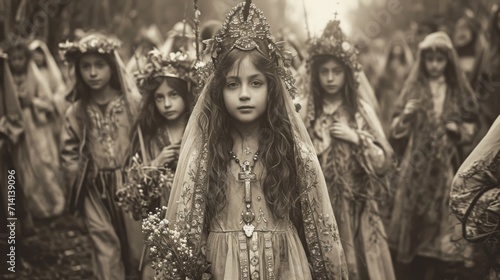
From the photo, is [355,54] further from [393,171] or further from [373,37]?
[373,37]

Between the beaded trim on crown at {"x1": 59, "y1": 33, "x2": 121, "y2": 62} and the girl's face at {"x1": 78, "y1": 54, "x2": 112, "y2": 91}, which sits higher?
the beaded trim on crown at {"x1": 59, "y1": 33, "x2": 121, "y2": 62}

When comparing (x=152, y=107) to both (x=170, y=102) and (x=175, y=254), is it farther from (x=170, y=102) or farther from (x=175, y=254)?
(x=175, y=254)

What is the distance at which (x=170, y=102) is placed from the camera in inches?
279

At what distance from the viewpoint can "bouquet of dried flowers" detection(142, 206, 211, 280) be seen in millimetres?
5168

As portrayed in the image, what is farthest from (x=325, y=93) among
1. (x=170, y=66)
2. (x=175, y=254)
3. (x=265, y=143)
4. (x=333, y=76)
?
(x=175, y=254)

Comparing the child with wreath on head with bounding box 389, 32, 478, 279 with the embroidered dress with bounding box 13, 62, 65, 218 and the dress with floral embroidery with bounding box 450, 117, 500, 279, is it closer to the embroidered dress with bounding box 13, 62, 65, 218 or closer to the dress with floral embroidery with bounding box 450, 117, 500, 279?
the dress with floral embroidery with bounding box 450, 117, 500, 279

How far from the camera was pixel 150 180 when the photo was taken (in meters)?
6.91

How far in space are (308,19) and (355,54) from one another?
1.97ft

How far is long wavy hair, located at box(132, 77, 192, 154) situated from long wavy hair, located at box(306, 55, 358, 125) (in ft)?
4.56

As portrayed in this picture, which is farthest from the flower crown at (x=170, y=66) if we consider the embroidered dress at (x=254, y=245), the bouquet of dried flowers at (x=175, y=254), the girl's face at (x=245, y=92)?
the bouquet of dried flowers at (x=175, y=254)

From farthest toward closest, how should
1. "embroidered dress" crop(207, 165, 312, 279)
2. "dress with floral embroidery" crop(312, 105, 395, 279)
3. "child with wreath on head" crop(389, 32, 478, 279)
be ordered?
"child with wreath on head" crop(389, 32, 478, 279) → "dress with floral embroidery" crop(312, 105, 395, 279) → "embroidered dress" crop(207, 165, 312, 279)

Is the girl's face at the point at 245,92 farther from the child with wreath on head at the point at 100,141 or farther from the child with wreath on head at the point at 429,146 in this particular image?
the child with wreath on head at the point at 429,146

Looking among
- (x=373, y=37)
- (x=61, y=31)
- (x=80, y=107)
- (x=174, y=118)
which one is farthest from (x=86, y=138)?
(x=373, y=37)

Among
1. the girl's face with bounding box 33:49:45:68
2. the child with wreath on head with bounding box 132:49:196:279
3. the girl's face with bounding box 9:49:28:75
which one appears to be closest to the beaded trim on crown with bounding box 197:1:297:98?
the child with wreath on head with bounding box 132:49:196:279
